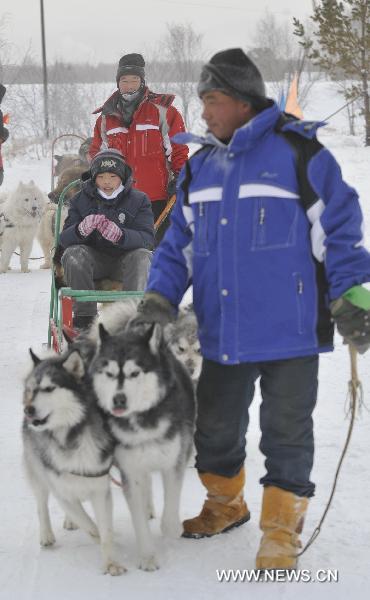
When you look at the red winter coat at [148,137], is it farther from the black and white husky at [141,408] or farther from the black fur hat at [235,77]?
the black and white husky at [141,408]

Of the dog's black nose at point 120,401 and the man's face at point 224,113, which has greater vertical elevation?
the man's face at point 224,113

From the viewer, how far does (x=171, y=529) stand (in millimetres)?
2920

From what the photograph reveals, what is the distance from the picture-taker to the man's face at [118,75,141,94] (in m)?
5.58

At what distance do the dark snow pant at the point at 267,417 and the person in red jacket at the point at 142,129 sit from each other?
10.4 ft

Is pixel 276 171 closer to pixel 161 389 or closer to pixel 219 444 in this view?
pixel 161 389

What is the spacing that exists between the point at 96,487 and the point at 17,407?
223cm

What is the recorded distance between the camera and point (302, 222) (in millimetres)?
2549

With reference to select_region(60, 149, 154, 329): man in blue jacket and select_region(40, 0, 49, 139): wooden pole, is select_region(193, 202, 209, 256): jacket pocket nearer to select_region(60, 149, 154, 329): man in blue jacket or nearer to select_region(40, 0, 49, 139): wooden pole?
select_region(60, 149, 154, 329): man in blue jacket

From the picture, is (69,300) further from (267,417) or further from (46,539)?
(267,417)

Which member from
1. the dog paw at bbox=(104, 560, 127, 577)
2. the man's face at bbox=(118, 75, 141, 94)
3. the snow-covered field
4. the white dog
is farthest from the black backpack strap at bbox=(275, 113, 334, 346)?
the white dog

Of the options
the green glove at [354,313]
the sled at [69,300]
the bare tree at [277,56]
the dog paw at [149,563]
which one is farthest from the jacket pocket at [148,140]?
the bare tree at [277,56]

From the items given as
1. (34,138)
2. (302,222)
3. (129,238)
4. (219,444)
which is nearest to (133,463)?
(219,444)

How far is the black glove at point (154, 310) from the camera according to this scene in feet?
9.09

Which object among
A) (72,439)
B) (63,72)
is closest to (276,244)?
(72,439)
